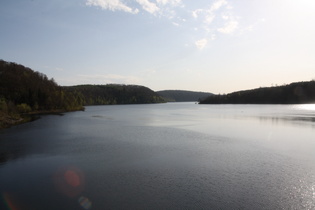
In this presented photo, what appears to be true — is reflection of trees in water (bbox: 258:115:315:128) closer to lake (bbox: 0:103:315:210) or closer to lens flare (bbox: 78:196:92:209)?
lake (bbox: 0:103:315:210)

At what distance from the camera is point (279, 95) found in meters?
146

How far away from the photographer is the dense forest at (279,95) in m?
137

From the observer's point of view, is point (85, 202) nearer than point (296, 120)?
Yes

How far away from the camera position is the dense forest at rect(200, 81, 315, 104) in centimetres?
13725

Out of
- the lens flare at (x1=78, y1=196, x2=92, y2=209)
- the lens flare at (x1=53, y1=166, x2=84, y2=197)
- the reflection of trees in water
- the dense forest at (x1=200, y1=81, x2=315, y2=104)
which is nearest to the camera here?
the lens flare at (x1=78, y1=196, x2=92, y2=209)

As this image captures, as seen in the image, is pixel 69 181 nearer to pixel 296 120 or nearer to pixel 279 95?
pixel 296 120

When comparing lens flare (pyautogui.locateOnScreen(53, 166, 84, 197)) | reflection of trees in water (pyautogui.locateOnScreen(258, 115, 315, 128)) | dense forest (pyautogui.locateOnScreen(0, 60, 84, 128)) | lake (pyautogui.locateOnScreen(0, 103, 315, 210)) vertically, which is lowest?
lens flare (pyautogui.locateOnScreen(53, 166, 84, 197))

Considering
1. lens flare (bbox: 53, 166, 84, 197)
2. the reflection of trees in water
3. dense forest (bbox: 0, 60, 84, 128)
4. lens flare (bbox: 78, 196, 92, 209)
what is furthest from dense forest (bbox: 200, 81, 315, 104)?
lens flare (bbox: 78, 196, 92, 209)

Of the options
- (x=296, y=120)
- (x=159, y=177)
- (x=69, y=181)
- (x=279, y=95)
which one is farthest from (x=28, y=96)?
(x=279, y=95)

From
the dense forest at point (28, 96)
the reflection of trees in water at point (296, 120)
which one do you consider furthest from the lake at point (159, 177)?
the dense forest at point (28, 96)

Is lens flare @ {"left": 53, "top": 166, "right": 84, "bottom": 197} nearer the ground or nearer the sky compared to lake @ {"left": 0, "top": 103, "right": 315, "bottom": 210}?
nearer the ground

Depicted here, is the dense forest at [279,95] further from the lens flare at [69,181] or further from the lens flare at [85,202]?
the lens flare at [85,202]

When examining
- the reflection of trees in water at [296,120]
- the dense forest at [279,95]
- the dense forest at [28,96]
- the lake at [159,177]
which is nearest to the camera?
the lake at [159,177]

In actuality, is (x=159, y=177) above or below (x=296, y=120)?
below
